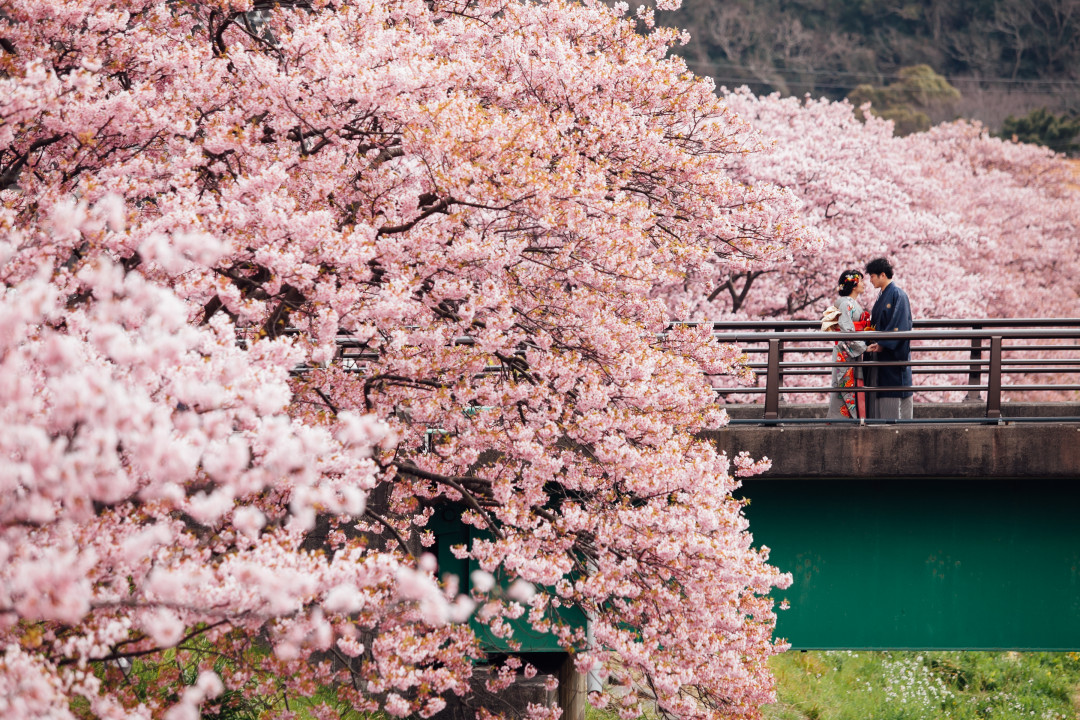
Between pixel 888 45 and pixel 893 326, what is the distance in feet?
209

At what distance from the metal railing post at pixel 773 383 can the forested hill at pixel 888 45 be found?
55530mm

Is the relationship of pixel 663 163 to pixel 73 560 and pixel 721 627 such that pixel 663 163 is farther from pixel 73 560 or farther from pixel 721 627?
pixel 73 560

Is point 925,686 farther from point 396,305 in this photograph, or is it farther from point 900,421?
point 396,305

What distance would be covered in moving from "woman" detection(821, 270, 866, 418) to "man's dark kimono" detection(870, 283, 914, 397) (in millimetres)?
217

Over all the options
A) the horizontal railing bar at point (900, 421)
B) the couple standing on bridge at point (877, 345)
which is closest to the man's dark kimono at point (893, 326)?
the couple standing on bridge at point (877, 345)

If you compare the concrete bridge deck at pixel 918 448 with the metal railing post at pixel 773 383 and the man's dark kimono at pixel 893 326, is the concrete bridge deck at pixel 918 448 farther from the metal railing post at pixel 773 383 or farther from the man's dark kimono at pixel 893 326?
the man's dark kimono at pixel 893 326

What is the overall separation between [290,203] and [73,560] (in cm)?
307

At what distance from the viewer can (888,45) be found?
65.6 m

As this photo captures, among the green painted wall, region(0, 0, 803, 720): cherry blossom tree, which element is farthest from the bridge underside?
region(0, 0, 803, 720): cherry blossom tree

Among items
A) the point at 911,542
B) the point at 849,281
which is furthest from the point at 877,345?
the point at 911,542

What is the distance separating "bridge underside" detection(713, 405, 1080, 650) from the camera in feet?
30.8

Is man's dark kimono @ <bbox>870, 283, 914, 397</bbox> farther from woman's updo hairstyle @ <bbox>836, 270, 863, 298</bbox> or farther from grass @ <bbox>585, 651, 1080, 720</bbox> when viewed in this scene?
grass @ <bbox>585, 651, 1080, 720</bbox>

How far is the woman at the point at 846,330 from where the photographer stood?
9.66 meters

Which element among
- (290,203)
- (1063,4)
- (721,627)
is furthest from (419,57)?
(1063,4)
